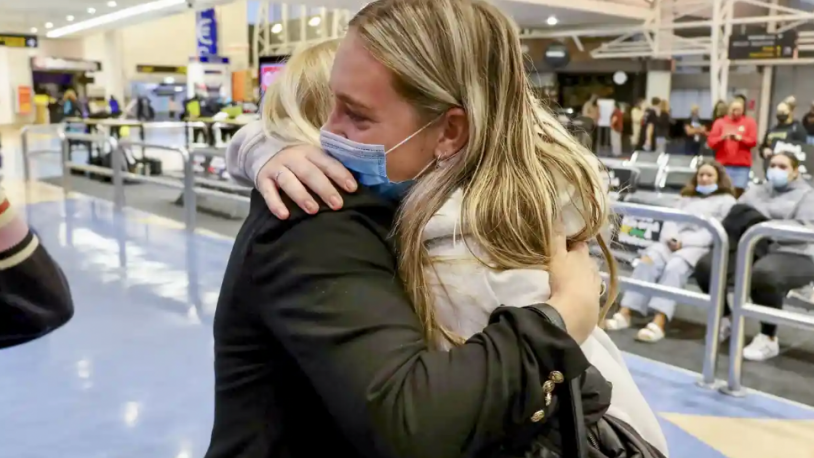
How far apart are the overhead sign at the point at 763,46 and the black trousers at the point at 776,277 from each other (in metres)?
12.3

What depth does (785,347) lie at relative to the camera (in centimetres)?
453

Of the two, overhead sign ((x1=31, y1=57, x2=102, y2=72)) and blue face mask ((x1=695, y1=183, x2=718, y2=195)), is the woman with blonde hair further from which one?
overhead sign ((x1=31, y1=57, x2=102, y2=72))

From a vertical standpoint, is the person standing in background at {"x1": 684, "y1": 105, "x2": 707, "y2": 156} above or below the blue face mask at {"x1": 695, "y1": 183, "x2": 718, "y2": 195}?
below

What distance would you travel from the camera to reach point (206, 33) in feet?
66.8

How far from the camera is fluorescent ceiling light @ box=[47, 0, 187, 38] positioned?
17042 mm

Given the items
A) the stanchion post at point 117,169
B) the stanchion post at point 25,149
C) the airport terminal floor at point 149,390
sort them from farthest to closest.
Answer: the stanchion post at point 25,149
the stanchion post at point 117,169
the airport terminal floor at point 149,390

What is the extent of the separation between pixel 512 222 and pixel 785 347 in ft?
13.9

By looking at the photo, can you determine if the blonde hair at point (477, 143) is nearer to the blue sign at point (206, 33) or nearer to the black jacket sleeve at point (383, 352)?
the black jacket sleeve at point (383, 352)

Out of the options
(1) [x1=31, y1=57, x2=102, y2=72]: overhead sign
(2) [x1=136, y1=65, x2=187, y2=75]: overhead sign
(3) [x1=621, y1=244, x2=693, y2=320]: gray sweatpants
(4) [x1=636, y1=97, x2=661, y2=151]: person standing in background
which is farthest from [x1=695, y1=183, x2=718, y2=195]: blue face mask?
(2) [x1=136, y1=65, x2=187, y2=75]: overhead sign

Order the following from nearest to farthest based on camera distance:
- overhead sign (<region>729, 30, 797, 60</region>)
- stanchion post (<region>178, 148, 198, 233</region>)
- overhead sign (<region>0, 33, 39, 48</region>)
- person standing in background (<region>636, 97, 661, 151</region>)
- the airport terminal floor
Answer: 1. the airport terminal floor
2. stanchion post (<region>178, 148, 198, 233</region>)
3. overhead sign (<region>729, 30, 797, 60</region>)
4. person standing in background (<region>636, 97, 661, 151</region>)
5. overhead sign (<region>0, 33, 39, 48</region>)

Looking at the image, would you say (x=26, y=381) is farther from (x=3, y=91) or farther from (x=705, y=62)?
(x=3, y=91)

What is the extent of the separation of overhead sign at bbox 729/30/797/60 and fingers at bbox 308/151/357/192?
16.3 m

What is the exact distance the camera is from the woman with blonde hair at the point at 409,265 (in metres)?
0.81

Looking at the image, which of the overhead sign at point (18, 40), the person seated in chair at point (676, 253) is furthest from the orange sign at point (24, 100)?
the person seated in chair at point (676, 253)
